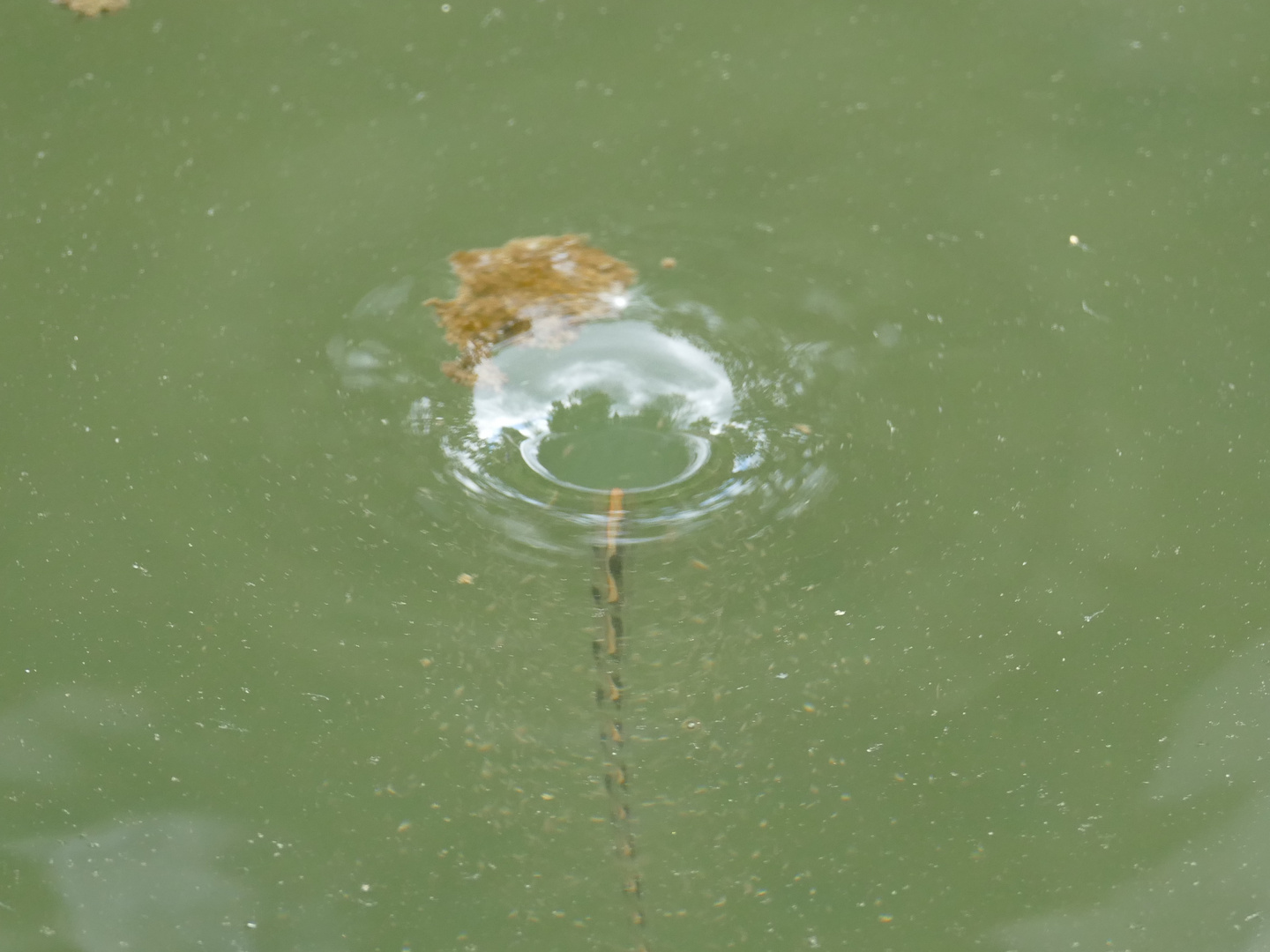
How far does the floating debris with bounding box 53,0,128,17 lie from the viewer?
1.85 metres

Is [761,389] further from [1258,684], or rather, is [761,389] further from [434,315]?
[1258,684]

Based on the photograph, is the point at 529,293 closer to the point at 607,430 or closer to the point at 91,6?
the point at 607,430

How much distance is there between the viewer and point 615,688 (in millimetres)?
1362

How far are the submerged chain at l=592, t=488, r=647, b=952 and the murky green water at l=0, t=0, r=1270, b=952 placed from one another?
0.05 ft

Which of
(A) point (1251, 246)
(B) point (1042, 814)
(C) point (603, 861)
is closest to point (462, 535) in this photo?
(C) point (603, 861)

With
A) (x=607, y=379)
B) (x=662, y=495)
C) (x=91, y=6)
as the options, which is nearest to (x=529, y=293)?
(x=607, y=379)

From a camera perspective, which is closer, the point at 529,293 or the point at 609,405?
the point at 609,405

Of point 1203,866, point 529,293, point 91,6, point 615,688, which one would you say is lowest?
point 1203,866

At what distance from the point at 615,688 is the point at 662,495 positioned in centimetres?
23

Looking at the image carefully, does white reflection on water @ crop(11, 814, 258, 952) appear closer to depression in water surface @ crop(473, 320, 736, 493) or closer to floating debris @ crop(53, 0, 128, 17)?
depression in water surface @ crop(473, 320, 736, 493)

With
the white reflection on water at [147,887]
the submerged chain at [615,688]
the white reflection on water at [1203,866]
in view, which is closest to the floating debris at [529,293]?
the submerged chain at [615,688]

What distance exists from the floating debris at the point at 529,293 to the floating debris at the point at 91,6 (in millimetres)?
677

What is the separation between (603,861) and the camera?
128cm

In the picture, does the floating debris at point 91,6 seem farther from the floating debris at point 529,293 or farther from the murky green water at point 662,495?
the floating debris at point 529,293
